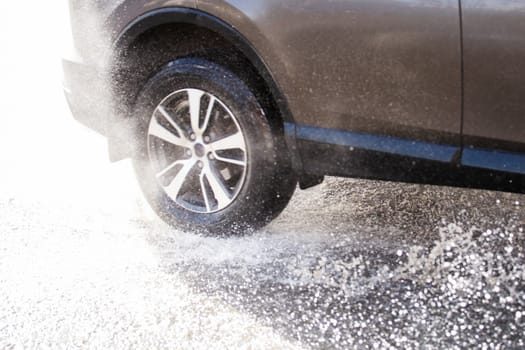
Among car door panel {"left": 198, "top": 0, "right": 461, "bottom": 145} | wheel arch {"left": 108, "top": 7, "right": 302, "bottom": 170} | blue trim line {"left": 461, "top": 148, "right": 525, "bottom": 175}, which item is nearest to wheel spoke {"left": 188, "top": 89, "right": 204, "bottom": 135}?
wheel arch {"left": 108, "top": 7, "right": 302, "bottom": 170}

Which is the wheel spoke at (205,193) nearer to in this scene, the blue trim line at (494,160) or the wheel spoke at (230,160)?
the wheel spoke at (230,160)

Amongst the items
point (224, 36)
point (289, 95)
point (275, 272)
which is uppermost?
point (224, 36)

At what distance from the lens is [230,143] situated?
3.51m

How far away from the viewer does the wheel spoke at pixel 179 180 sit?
368 cm

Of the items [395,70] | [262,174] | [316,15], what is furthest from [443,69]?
[262,174]

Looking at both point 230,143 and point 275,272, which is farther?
point 230,143

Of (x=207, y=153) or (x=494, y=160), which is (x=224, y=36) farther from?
(x=494, y=160)

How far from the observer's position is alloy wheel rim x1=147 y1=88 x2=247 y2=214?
3543mm

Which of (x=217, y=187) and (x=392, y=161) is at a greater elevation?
(x=392, y=161)

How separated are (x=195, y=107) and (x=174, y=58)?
0.25 m

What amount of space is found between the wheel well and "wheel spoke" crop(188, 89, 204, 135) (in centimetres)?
17

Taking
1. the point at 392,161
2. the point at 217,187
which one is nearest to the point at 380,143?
the point at 392,161

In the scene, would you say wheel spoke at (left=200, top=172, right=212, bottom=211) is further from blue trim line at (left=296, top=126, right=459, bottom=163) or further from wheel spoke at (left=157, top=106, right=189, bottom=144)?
blue trim line at (left=296, top=126, right=459, bottom=163)

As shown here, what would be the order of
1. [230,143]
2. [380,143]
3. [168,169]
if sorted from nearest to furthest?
[380,143] < [230,143] < [168,169]
